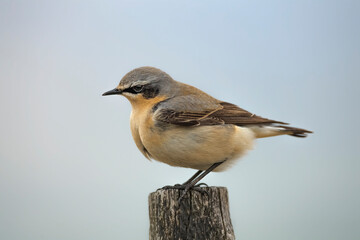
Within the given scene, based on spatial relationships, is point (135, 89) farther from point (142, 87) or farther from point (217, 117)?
point (217, 117)

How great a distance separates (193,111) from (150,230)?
172 cm

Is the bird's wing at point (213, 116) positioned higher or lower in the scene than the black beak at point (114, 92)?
lower

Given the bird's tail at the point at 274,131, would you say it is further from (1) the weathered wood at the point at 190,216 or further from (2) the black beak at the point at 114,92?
(2) the black beak at the point at 114,92

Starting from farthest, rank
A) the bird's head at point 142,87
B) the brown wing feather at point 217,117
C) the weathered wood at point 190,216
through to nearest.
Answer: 1. the bird's head at point 142,87
2. the brown wing feather at point 217,117
3. the weathered wood at point 190,216

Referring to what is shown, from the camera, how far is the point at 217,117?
19.0ft

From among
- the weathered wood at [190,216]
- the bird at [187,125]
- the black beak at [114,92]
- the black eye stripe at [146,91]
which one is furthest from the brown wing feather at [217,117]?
the weathered wood at [190,216]

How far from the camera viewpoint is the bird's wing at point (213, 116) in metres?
5.52

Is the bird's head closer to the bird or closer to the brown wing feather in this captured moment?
the bird

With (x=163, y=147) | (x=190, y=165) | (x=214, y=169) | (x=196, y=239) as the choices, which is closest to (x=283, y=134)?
(x=214, y=169)

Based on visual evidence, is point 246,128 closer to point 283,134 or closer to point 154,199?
point 283,134

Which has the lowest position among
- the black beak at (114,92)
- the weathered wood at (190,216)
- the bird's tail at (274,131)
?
the weathered wood at (190,216)

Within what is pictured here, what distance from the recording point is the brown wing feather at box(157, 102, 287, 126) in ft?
18.1

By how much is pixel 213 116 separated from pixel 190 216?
161 cm

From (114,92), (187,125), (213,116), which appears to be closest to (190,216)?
(187,125)
